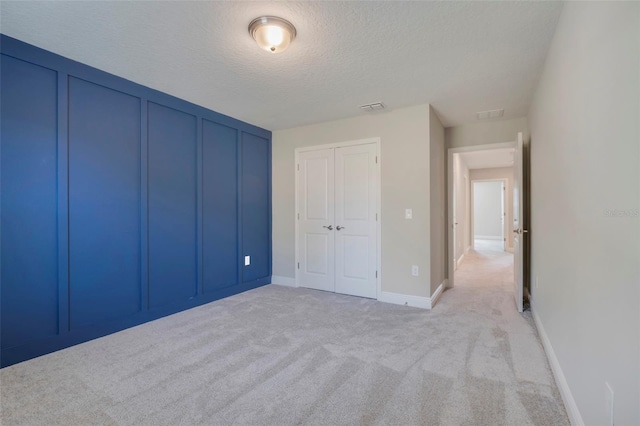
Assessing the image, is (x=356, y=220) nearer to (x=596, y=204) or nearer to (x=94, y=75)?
(x=596, y=204)

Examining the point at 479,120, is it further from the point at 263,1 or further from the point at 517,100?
the point at 263,1

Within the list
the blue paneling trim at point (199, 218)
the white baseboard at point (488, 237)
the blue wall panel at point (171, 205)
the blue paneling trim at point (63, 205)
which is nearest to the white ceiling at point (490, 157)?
the white baseboard at point (488, 237)

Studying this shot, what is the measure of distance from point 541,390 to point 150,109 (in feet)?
13.4

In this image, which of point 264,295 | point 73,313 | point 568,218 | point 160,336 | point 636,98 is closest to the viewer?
point 636,98

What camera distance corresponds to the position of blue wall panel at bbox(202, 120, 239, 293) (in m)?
3.74

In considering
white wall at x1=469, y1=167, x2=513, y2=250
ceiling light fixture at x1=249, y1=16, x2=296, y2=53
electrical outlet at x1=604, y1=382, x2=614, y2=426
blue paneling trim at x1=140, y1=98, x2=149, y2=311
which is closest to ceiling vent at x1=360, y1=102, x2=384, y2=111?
ceiling light fixture at x1=249, y1=16, x2=296, y2=53

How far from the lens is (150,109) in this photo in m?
3.13

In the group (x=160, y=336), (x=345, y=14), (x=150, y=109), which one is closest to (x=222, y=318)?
(x=160, y=336)

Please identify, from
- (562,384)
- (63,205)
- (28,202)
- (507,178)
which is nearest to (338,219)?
(562,384)

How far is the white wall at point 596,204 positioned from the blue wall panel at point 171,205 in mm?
3482

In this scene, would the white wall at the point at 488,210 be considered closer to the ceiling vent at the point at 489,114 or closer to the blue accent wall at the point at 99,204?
the ceiling vent at the point at 489,114

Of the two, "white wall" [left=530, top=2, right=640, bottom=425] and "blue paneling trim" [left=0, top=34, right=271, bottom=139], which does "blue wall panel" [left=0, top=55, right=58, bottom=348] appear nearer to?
"blue paneling trim" [left=0, top=34, right=271, bottom=139]

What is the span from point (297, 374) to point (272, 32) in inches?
92.4

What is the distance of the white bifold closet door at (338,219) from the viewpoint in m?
3.95
